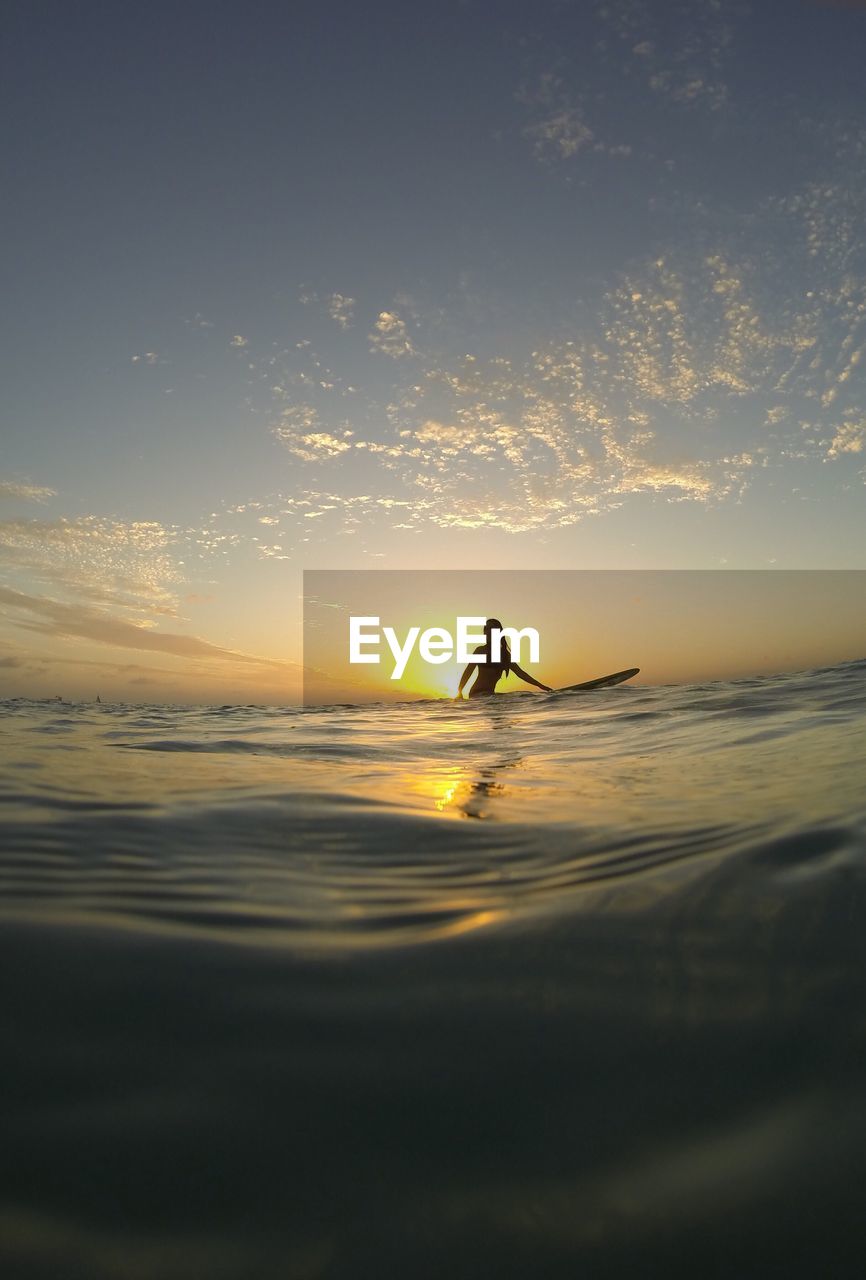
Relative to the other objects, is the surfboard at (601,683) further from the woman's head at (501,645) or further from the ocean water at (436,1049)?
the ocean water at (436,1049)

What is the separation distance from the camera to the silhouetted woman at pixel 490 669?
59.6ft

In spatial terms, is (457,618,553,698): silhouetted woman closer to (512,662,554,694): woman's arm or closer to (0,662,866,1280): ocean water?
(512,662,554,694): woman's arm

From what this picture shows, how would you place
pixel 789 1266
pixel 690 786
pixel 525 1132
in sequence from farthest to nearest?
pixel 690 786, pixel 525 1132, pixel 789 1266

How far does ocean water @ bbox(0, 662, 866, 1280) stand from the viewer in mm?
807

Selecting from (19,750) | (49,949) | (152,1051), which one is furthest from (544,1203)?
(19,750)

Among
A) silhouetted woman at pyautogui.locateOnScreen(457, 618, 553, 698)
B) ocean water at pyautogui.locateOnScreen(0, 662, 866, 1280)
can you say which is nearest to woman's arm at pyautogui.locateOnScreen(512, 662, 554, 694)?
silhouetted woman at pyautogui.locateOnScreen(457, 618, 553, 698)

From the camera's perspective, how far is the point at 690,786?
11.4ft

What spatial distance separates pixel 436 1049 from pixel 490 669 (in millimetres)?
18264

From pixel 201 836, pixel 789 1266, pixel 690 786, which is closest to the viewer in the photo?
pixel 789 1266

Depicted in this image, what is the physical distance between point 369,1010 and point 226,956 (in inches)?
16.3

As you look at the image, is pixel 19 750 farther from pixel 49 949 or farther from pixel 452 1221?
pixel 452 1221

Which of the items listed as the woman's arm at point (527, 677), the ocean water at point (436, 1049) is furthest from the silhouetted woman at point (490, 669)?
the ocean water at point (436, 1049)

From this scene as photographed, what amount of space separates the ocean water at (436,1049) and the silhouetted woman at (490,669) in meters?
15.4

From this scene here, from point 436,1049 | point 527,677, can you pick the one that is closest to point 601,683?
point 527,677
